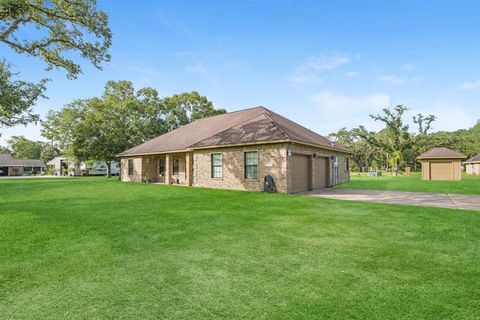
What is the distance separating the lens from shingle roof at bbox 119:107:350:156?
15.7 m

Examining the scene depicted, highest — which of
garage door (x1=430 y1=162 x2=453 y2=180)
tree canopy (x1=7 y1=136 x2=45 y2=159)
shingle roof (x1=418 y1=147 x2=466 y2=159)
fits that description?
tree canopy (x1=7 y1=136 x2=45 y2=159)

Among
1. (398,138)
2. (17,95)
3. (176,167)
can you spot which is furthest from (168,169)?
(398,138)

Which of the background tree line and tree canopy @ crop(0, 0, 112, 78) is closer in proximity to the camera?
tree canopy @ crop(0, 0, 112, 78)

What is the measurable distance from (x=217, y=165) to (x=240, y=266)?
43.6 ft

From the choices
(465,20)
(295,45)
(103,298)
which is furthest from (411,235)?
(465,20)

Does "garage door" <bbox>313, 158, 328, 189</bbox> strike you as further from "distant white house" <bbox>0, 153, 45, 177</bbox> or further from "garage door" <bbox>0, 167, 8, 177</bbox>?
"garage door" <bbox>0, 167, 8, 177</bbox>

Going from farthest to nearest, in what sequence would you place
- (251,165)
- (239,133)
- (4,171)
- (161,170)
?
(4,171) → (161,170) → (239,133) → (251,165)

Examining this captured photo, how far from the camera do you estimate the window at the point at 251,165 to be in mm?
15596

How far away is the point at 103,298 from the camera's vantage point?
10.9ft

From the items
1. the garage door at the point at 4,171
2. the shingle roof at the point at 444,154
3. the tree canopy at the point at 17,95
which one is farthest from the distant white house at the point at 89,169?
the shingle roof at the point at 444,154

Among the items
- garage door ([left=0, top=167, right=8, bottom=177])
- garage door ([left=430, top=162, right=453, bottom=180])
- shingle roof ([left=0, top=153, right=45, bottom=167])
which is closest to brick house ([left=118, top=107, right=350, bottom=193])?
garage door ([left=430, top=162, right=453, bottom=180])

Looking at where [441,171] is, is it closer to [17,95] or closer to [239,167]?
[239,167]

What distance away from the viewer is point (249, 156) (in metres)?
15.9

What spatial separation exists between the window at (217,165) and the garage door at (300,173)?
4600mm
